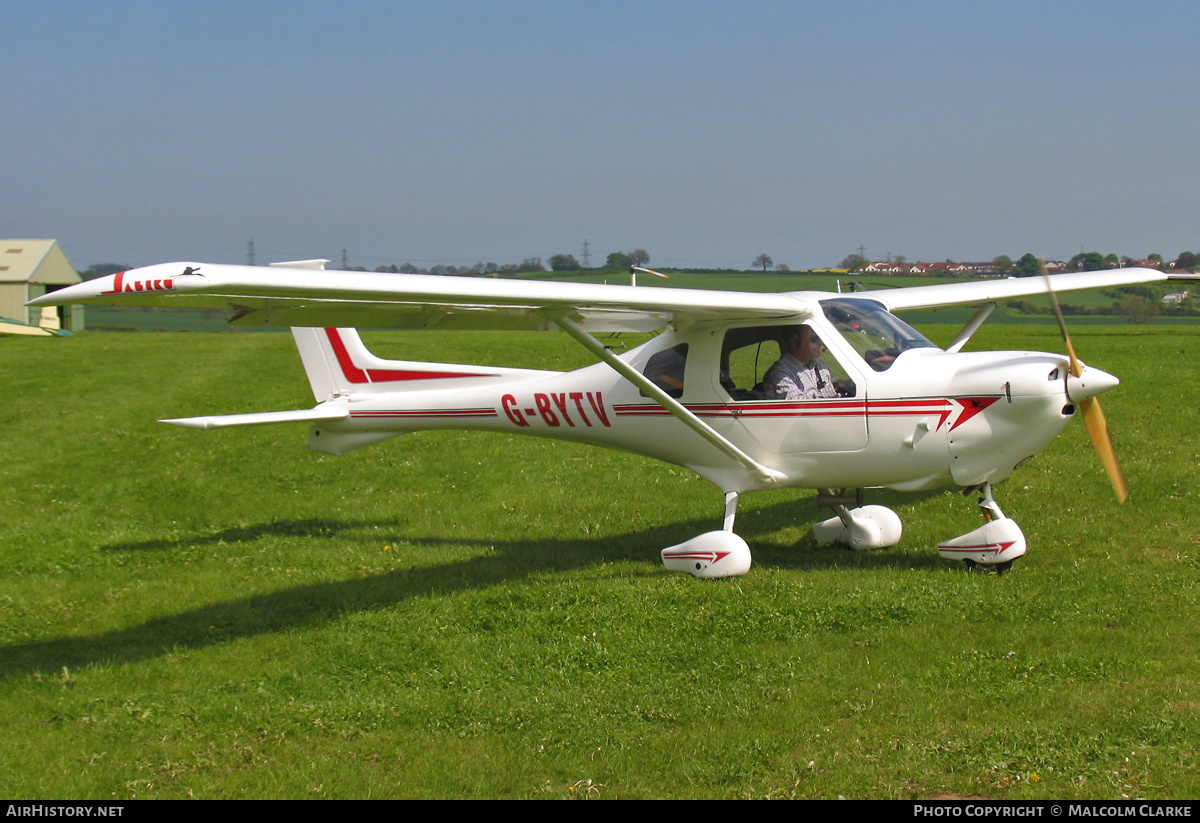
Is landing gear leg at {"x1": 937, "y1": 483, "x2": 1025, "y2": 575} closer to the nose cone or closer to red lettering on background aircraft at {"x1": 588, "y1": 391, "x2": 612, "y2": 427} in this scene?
the nose cone

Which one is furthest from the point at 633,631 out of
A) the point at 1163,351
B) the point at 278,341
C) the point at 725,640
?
the point at 278,341

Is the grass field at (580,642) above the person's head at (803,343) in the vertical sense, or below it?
below

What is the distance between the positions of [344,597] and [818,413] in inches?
187

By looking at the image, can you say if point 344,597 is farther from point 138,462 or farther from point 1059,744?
point 138,462

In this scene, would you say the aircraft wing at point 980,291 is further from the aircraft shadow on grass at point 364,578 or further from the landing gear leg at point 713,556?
the landing gear leg at point 713,556

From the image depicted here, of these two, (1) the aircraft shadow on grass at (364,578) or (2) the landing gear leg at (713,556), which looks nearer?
(1) the aircraft shadow on grass at (364,578)

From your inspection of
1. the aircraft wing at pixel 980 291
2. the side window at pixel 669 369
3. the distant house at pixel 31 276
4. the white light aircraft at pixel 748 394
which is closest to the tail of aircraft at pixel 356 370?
the white light aircraft at pixel 748 394

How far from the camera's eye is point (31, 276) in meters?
49.7

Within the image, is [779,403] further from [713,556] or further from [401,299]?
[401,299]

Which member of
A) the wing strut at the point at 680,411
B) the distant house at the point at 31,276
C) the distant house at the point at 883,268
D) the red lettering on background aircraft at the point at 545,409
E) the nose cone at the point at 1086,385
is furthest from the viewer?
the distant house at the point at 31,276

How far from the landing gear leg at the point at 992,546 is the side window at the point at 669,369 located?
299 cm

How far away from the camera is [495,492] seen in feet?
46.3

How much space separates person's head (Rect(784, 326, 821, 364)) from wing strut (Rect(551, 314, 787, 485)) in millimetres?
1078

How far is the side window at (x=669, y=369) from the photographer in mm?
10078
